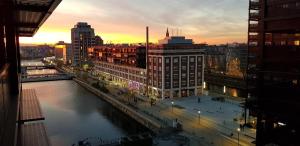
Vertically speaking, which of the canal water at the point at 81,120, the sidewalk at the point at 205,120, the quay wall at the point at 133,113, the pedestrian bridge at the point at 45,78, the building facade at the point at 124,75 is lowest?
the canal water at the point at 81,120

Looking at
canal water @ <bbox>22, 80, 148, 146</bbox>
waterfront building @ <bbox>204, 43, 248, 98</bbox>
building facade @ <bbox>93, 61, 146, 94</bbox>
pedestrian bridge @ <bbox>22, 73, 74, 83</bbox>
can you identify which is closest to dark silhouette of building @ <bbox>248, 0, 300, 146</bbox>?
canal water @ <bbox>22, 80, 148, 146</bbox>

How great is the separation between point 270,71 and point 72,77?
82.5 metres

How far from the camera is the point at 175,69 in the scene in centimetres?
4853

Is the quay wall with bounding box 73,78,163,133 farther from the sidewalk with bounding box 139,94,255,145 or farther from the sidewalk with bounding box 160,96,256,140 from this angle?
the sidewalk with bounding box 160,96,256,140

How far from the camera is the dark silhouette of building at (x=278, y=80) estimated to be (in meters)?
11.7

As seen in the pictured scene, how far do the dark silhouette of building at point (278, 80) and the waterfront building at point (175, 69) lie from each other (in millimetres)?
34022

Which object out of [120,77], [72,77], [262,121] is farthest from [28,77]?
[262,121]

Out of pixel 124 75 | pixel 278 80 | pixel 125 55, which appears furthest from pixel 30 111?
pixel 125 55

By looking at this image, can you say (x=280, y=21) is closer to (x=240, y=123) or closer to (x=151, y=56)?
(x=240, y=123)

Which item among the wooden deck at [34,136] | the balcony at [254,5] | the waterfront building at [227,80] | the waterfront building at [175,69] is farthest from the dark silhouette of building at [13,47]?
the waterfront building at [227,80]

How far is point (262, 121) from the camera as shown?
44.3 ft

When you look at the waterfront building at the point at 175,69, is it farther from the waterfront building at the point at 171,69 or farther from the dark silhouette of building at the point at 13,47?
the dark silhouette of building at the point at 13,47

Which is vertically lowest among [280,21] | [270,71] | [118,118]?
[118,118]

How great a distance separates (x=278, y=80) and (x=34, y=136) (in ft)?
42.5
